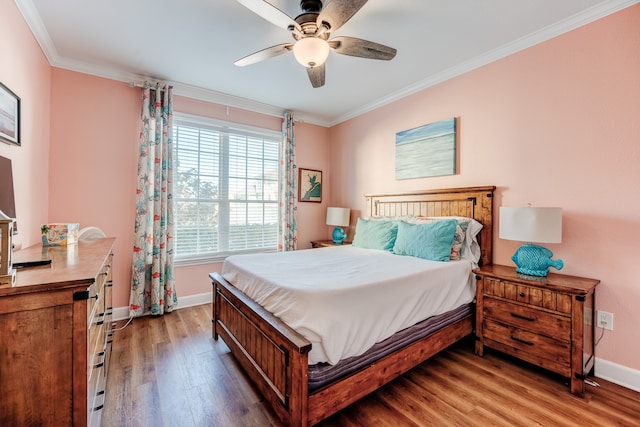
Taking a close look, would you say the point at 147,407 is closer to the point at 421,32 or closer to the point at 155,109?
the point at 155,109

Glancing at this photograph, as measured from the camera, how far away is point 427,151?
3.21 meters

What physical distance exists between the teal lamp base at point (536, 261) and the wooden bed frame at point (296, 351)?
1.45 feet

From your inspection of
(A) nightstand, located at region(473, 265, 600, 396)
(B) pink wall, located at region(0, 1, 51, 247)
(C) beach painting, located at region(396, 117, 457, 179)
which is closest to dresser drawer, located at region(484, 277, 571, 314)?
(A) nightstand, located at region(473, 265, 600, 396)

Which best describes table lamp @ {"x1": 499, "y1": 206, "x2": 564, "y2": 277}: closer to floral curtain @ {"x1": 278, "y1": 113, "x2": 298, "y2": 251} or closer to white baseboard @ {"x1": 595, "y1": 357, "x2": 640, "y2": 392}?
white baseboard @ {"x1": 595, "y1": 357, "x2": 640, "y2": 392}

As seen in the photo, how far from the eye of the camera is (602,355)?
Result: 2057mm

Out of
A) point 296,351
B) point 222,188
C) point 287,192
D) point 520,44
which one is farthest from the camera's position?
point 287,192

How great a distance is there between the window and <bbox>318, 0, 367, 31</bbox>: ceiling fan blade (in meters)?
2.35

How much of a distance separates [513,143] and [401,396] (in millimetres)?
2365

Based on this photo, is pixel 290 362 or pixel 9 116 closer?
pixel 290 362

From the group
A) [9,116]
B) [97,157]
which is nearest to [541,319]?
[9,116]

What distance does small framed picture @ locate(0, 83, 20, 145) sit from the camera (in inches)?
67.4

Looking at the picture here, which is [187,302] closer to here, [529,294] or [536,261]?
[529,294]

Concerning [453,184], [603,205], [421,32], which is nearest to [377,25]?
[421,32]

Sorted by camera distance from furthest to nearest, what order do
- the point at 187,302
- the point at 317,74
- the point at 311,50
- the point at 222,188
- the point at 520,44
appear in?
the point at 222,188 < the point at 187,302 < the point at 520,44 < the point at 317,74 < the point at 311,50
